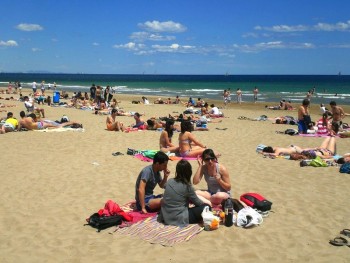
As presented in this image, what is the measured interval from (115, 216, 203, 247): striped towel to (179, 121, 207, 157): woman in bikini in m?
4.19

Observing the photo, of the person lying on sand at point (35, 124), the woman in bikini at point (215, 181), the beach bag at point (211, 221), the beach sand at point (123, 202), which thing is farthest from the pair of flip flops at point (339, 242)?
the person lying on sand at point (35, 124)

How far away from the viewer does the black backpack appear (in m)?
5.23

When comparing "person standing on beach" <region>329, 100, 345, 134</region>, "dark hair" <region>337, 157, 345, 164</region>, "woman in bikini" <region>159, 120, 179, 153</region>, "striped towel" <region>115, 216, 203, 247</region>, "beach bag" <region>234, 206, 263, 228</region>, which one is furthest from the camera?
"person standing on beach" <region>329, 100, 345, 134</region>

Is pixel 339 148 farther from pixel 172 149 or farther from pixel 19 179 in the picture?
pixel 19 179

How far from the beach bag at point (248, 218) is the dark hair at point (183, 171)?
905mm

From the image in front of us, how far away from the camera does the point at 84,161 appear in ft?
30.8

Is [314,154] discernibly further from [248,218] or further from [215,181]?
[248,218]

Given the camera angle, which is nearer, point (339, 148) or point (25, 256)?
point (25, 256)

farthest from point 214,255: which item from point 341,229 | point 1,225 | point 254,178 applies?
point 254,178

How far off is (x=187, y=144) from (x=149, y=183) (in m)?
3.86

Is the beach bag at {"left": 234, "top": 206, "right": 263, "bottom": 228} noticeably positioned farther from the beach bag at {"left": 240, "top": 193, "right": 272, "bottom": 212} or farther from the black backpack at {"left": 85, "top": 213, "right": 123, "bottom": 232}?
the black backpack at {"left": 85, "top": 213, "right": 123, "bottom": 232}

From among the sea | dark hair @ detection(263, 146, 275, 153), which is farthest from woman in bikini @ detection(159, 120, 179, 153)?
the sea

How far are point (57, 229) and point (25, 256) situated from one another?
2.58 ft

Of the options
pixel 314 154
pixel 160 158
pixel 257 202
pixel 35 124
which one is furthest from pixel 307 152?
pixel 35 124
